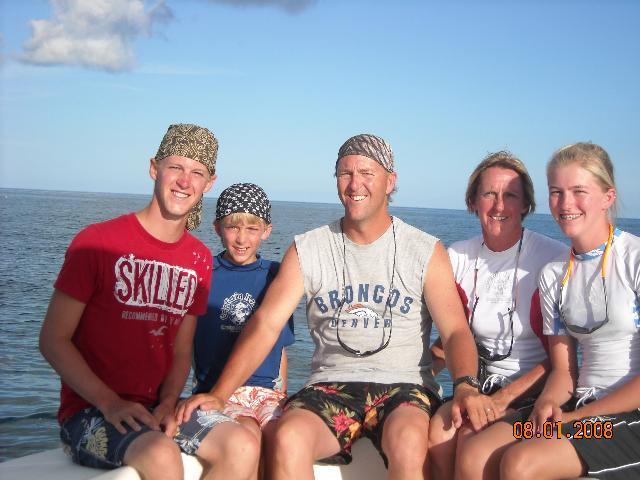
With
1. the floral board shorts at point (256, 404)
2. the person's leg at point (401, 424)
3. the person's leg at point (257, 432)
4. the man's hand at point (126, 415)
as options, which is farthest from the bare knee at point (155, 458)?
the person's leg at point (401, 424)

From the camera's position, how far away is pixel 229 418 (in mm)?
3043

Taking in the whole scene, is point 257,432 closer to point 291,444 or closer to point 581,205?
point 291,444

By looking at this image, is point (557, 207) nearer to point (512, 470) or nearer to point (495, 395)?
point (495, 395)

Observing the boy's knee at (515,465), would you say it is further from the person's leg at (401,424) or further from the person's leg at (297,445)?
the person's leg at (297,445)

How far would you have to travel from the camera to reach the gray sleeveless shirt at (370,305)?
3523 mm

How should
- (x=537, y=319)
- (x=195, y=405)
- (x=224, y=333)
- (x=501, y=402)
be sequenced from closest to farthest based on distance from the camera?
(x=195, y=405)
(x=501, y=402)
(x=537, y=319)
(x=224, y=333)

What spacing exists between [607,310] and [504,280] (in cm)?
71

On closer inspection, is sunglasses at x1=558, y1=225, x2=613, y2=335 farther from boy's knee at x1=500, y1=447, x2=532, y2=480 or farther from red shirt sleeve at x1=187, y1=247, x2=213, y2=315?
red shirt sleeve at x1=187, y1=247, x2=213, y2=315

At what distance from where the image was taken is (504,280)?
148 inches

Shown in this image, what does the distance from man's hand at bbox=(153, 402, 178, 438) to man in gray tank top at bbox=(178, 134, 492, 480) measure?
195mm

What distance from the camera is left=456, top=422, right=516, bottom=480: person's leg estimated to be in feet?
9.31

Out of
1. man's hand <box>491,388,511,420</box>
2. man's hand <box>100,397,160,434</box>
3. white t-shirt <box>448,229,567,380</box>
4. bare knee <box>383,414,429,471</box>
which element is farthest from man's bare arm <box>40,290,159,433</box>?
white t-shirt <box>448,229,567,380</box>

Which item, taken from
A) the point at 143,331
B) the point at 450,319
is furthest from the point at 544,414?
the point at 143,331

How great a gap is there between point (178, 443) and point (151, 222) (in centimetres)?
111
